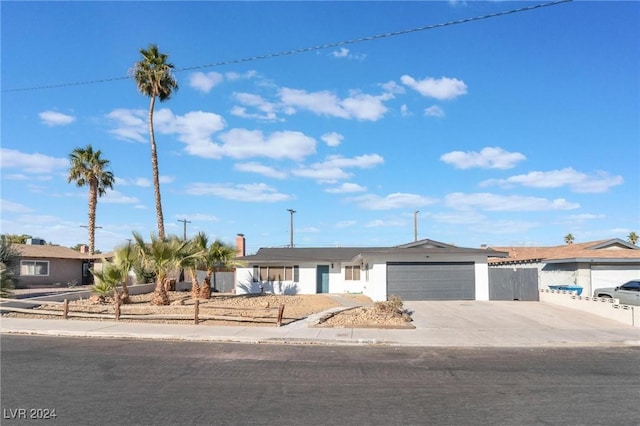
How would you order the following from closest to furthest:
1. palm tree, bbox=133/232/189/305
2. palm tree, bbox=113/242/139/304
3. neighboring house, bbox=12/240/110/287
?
palm tree, bbox=113/242/139/304 → palm tree, bbox=133/232/189/305 → neighboring house, bbox=12/240/110/287

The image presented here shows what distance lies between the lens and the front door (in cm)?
3512

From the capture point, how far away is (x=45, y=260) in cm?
3956

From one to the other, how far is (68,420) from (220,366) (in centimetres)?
424

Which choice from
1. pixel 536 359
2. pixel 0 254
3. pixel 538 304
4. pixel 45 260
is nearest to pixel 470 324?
pixel 536 359

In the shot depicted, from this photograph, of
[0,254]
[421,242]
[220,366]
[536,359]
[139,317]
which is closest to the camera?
[220,366]

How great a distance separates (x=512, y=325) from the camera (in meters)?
18.9

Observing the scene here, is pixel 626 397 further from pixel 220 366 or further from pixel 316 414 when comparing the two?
pixel 220 366

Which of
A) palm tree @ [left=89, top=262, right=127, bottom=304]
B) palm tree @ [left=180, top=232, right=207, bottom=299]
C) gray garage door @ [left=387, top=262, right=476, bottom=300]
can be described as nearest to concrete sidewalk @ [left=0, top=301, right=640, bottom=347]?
palm tree @ [left=89, top=262, right=127, bottom=304]

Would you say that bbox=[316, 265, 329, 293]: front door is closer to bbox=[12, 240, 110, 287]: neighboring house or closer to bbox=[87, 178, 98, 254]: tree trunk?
bbox=[12, 240, 110, 287]: neighboring house

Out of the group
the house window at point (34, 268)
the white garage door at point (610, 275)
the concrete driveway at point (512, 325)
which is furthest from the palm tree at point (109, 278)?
the white garage door at point (610, 275)

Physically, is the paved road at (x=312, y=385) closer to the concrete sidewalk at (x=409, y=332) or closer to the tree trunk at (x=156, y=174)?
the concrete sidewalk at (x=409, y=332)

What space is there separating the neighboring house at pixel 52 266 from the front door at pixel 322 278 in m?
17.9

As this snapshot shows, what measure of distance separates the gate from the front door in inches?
448

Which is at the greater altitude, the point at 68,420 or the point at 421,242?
the point at 421,242
